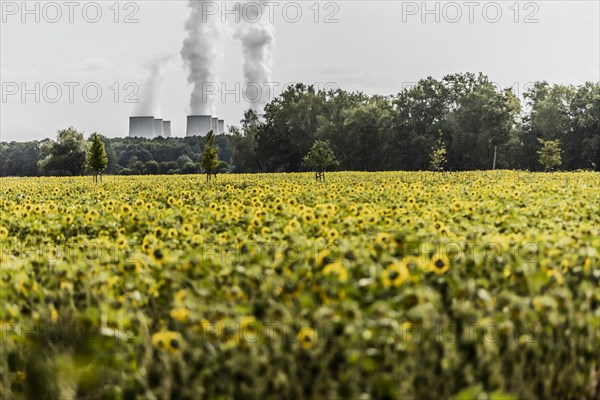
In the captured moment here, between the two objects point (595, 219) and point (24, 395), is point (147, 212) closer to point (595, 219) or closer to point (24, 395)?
point (24, 395)

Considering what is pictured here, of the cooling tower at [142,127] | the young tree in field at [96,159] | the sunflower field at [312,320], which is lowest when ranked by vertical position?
the sunflower field at [312,320]

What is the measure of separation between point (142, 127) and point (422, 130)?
56743 mm

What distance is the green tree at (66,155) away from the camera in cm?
9488

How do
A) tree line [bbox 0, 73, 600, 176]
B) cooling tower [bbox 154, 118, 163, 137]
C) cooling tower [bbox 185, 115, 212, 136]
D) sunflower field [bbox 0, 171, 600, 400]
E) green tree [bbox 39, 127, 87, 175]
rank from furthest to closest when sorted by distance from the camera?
cooling tower [bbox 154, 118, 163, 137], cooling tower [bbox 185, 115, 212, 136], green tree [bbox 39, 127, 87, 175], tree line [bbox 0, 73, 600, 176], sunflower field [bbox 0, 171, 600, 400]

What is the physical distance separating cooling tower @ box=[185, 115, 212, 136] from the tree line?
633 inches

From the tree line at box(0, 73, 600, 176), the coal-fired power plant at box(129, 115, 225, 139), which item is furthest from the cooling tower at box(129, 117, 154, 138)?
the tree line at box(0, 73, 600, 176)

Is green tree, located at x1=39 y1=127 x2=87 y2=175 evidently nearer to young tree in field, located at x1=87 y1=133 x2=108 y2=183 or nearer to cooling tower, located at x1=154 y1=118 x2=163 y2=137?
cooling tower, located at x1=154 y1=118 x2=163 y2=137

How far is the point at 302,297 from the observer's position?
4.50 meters

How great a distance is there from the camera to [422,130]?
8281cm

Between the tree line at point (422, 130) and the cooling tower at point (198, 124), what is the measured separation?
16085 millimetres

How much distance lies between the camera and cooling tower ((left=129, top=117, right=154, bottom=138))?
118000 millimetres

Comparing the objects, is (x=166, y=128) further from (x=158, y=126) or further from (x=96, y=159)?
(x=96, y=159)

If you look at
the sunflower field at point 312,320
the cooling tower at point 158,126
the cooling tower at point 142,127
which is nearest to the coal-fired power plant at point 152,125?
the cooling tower at point 142,127

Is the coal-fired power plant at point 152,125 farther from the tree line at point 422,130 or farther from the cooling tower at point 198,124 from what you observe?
the tree line at point 422,130
